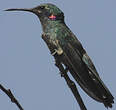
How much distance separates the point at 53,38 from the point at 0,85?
13.4 ft

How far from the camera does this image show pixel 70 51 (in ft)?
25.3

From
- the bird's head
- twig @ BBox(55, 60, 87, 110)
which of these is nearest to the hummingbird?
the bird's head

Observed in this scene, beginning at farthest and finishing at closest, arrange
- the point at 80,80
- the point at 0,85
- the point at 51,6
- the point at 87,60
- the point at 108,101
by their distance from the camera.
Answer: the point at 51,6, the point at 87,60, the point at 80,80, the point at 108,101, the point at 0,85

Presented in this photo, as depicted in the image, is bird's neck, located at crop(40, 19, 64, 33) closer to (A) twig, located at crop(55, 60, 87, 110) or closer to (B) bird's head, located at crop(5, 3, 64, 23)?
(B) bird's head, located at crop(5, 3, 64, 23)

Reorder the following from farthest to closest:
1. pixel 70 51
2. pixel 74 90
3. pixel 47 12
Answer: pixel 47 12 → pixel 70 51 → pixel 74 90

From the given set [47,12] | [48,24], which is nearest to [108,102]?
[48,24]

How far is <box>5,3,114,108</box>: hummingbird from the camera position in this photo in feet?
22.0

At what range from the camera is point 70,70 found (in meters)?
7.23

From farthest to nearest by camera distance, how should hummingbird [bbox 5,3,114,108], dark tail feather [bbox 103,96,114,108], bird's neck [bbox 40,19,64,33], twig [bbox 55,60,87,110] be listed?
1. bird's neck [bbox 40,19,64,33]
2. hummingbird [bbox 5,3,114,108]
3. dark tail feather [bbox 103,96,114,108]
4. twig [bbox 55,60,87,110]

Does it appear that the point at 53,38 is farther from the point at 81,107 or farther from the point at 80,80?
the point at 81,107

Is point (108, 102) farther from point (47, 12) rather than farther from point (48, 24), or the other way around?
point (47, 12)

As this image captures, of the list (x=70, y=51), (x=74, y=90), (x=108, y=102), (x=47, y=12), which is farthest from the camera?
(x=47, y=12)

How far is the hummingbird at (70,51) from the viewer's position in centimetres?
669

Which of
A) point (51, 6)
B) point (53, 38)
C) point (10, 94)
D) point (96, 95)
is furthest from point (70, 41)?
point (10, 94)
